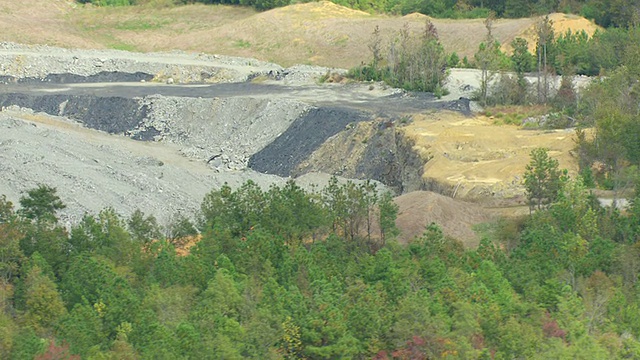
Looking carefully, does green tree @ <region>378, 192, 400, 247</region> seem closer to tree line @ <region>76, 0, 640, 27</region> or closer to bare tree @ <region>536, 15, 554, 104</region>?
bare tree @ <region>536, 15, 554, 104</region>

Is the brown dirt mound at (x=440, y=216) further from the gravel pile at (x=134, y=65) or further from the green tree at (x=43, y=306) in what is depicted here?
the gravel pile at (x=134, y=65)

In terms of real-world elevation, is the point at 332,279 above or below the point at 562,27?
below

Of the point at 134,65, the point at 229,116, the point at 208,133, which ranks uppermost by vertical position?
the point at 134,65

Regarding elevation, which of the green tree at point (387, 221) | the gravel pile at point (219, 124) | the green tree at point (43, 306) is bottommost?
the gravel pile at point (219, 124)

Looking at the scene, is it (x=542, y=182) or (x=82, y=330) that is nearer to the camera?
(x=82, y=330)

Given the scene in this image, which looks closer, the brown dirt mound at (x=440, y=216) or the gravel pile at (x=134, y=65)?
the brown dirt mound at (x=440, y=216)

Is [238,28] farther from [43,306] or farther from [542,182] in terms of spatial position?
[43,306]

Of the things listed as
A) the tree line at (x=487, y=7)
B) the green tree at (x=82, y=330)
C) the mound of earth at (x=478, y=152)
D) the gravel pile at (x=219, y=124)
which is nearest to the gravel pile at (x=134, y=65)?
the gravel pile at (x=219, y=124)

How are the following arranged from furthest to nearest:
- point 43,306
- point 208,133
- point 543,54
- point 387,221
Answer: point 543,54
point 208,133
point 387,221
point 43,306

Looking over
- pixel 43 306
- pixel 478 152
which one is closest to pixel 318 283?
pixel 43 306

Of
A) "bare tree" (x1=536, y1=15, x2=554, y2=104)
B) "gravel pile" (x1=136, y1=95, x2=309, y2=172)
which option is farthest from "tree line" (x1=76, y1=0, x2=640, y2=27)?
"gravel pile" (x1=136, y1=95, x2=309, y2=172)
